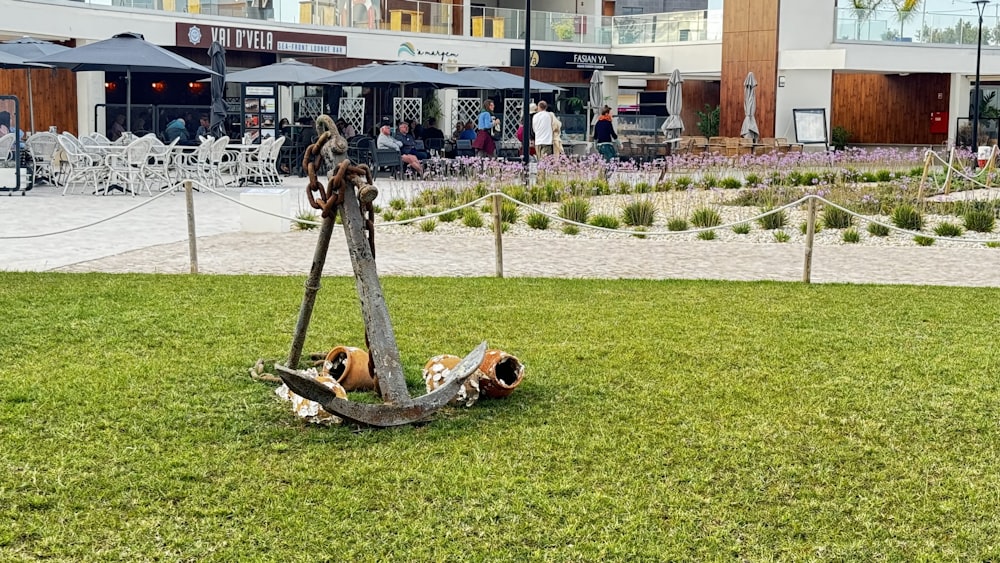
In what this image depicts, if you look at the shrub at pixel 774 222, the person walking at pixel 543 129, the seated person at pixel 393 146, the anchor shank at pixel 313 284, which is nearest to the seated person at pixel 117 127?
the seated person at pixel 393 146

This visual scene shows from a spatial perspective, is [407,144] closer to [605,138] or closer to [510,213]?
[605,138]

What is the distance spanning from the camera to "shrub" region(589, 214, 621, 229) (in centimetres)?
1560

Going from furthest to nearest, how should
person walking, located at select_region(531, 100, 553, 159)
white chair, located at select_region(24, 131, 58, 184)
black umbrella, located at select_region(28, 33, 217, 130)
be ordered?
person walking, located at select_region(531, 100, 553, 159)
white chair, located at select_region(24, 131, 58, 184)
black umbrella, located at select_region(28, 33, 217, 130)

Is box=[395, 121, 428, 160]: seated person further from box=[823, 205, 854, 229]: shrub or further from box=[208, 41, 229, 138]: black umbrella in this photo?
box=[823, 205, 854, 229]: shrub

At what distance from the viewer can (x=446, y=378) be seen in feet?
19.6

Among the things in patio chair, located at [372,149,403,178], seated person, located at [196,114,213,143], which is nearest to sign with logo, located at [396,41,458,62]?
seated person, located at [196,114,213,143]

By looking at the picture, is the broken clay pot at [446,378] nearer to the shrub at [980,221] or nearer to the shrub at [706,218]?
Answer: the shrub at [706,218]

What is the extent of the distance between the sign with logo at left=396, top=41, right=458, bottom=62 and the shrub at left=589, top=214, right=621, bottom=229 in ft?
73.1

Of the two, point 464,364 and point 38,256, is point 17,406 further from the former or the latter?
point 38,256

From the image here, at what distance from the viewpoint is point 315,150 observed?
5.77m

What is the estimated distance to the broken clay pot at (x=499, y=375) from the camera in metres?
6.08

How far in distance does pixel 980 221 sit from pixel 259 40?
870 inches

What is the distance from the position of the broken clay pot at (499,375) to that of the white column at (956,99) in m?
36.9

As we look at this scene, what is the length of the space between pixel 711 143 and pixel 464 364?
28.6 m
